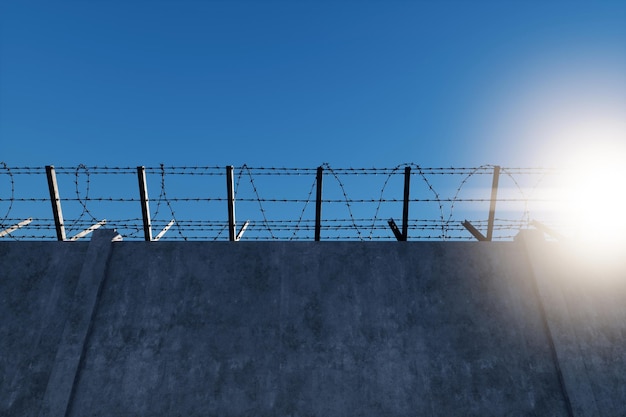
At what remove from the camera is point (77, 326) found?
23.2 ft

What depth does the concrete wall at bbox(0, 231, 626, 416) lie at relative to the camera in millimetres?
6539

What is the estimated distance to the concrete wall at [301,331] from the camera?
654 centimetres

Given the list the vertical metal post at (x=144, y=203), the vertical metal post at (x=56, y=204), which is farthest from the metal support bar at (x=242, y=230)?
the vertical metal post at (x=56, y=204)

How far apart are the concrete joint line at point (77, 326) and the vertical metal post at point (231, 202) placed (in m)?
2.36

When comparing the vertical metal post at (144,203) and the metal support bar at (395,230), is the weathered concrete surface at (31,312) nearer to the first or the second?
the vertical metal post at (144,203)

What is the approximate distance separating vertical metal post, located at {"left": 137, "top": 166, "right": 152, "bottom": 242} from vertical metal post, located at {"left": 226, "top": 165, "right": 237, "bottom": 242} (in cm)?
168

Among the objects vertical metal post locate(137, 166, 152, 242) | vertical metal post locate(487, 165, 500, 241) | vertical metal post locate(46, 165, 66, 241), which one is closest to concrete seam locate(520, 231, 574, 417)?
vertical metal post locate(487, 165, 500, 241)

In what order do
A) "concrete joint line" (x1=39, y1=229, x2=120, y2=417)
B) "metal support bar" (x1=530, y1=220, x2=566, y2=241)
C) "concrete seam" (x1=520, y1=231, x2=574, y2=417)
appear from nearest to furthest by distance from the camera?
"concrete joint line" (x1=39, y1=229, x2=120, y2=417), "concrete seam" (x1=520, y1=231, x2=574, y2=417), "metal support bar" (x1=530, y1=220, x2=566, y2=241)

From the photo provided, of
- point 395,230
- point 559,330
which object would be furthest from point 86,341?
point 559,330

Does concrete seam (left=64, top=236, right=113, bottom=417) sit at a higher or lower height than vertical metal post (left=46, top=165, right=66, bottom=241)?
lower

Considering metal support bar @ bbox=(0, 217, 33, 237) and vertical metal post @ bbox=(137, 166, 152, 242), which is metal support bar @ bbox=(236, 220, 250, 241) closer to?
vertical metal post @ bbox=(137, 166, 152, 242)

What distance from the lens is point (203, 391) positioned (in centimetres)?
658

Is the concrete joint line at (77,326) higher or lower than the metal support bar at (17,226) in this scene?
lower

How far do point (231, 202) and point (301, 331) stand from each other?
9.70ft
